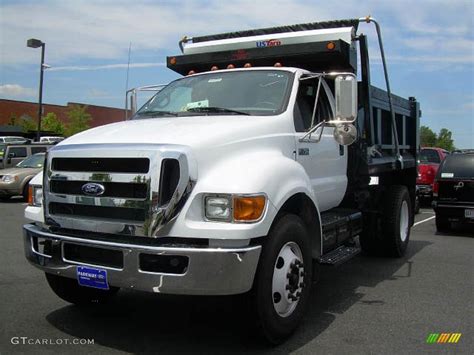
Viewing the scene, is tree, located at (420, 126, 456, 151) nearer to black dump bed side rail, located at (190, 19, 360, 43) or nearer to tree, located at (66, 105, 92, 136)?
tree, located at (66, 105, 92, 136)

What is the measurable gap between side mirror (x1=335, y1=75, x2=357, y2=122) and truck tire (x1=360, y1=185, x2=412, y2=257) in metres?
3.17

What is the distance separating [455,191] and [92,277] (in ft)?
26.9

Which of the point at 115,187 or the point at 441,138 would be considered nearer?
the point at 115,187

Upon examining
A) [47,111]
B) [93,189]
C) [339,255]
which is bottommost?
[339,255]

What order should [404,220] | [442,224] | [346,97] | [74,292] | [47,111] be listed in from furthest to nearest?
[47,111] → [442,224] → [404,220] → [74,292] → [346,97]

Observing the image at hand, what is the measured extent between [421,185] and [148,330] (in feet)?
41.1

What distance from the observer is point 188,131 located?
13.4 feet

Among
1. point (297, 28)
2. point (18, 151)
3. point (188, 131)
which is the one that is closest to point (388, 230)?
point (297, 28)

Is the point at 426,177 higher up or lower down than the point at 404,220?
higher up

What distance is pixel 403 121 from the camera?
8.46m

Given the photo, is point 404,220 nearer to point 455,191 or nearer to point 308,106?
point 455,191

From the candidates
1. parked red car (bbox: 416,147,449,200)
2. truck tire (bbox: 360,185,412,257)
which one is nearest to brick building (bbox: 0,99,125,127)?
parked red car (bbox: 416,147,449,200)

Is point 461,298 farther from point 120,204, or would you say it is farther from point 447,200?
point 447,200

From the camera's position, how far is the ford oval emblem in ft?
12.7
